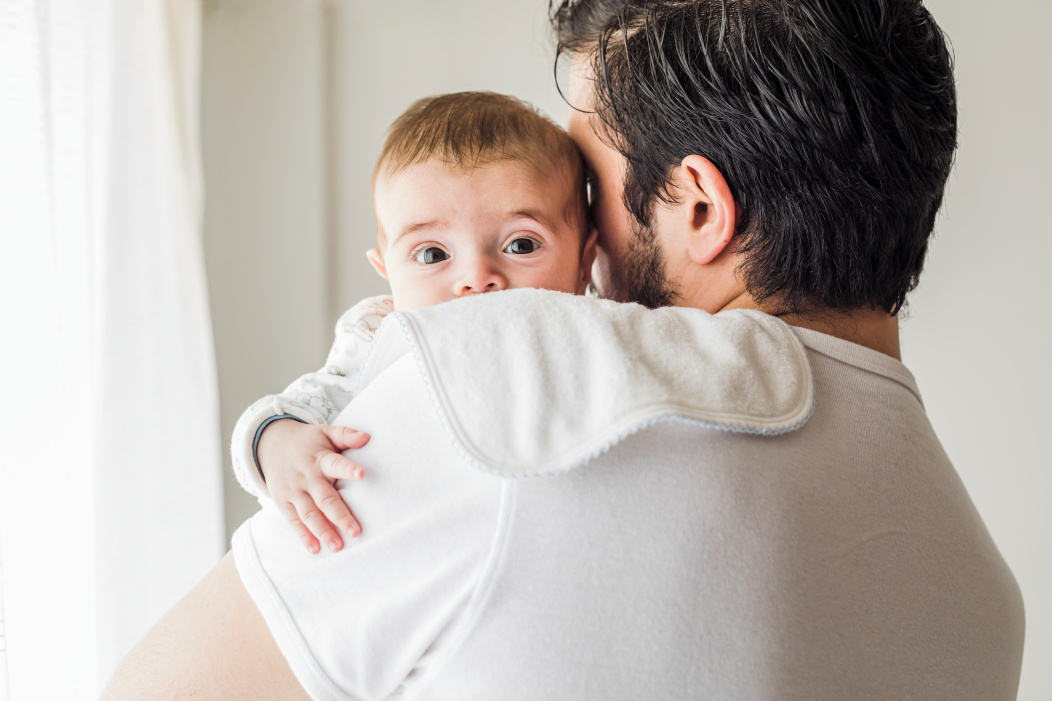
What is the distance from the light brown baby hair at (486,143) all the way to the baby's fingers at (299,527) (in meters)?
0.56

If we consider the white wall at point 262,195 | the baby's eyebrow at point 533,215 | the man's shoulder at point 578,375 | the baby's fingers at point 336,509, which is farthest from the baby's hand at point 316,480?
the white wall at point 262,195

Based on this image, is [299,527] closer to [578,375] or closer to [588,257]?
[578,375]

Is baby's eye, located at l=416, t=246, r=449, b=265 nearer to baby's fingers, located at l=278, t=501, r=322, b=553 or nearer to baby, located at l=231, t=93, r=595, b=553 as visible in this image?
baby, located at l=231, t=93, r=595, b=553

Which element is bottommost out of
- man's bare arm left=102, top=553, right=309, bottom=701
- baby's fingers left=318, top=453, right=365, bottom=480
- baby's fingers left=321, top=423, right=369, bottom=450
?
man's bare arm left=102, top=553, right=309, bottom=701

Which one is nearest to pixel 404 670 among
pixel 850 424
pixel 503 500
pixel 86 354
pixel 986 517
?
pixel 503 500

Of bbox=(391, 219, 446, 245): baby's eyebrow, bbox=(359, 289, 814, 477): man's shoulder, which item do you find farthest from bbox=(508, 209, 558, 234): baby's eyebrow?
bbox=(359, 289, 814, 477): man's shoulder

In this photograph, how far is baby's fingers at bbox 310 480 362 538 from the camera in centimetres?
58

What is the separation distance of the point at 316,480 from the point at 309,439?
0.09m

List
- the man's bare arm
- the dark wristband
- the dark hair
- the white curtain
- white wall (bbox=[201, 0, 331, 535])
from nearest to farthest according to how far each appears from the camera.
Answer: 1. the man's bare arm
2. the dark hair
3. the dark wristband
4. the white curtain
5. white wall (bbox=[201, 0, 331, 535])

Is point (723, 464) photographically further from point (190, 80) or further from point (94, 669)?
point (190, 80)

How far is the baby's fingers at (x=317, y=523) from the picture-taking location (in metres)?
0.58

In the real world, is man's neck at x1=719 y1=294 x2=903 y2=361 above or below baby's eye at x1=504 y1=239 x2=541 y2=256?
below

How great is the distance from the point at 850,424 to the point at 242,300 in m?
1.80

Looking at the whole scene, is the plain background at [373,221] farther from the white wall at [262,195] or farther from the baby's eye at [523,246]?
the baby's eye at [523,246]
